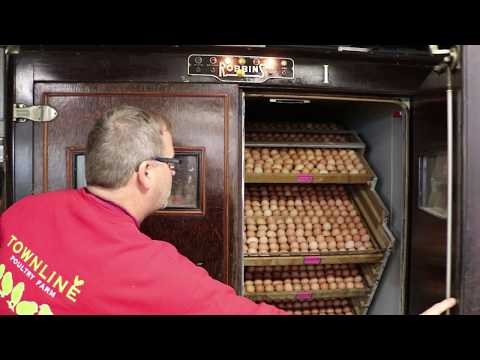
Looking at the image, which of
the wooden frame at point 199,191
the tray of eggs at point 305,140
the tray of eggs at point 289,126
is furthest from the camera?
the tray of eggs at point 289,126

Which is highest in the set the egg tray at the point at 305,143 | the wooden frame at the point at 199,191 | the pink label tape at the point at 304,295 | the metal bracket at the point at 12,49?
the metal bracket at the point at 12,49

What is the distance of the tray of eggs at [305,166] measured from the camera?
2.91m

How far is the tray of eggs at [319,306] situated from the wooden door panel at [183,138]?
1299 millimetres

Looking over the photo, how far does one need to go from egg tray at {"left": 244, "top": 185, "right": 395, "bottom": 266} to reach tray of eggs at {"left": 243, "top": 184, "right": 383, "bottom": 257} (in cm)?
2

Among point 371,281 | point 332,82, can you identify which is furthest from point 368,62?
point 371,281

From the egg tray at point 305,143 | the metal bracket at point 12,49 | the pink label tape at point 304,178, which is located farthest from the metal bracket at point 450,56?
the metal bracket at point 12,49

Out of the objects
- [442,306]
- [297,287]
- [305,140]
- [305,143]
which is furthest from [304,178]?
[442,306]

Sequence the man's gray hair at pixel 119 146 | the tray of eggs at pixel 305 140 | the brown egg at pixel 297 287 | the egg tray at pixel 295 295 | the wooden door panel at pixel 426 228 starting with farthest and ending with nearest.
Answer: the tray of eggs at pixel 305 140 → the brown egg at pixel 297 287 → the egg tray at pixel 295 295 → the wooden door panel at pixel 426 228 → the man's gray hair at pixel 119 146

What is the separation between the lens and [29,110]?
2178 mm

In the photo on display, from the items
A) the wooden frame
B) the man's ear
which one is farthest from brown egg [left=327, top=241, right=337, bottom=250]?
the man's ear

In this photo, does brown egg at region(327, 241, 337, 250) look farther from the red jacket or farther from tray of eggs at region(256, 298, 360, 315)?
the red jacket

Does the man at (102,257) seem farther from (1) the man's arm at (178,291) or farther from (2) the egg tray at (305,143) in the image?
(2) the egg tray at (305,143)

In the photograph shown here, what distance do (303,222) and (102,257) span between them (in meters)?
2.41

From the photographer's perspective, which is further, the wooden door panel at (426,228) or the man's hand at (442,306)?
the wooden door panel at (426,228)
